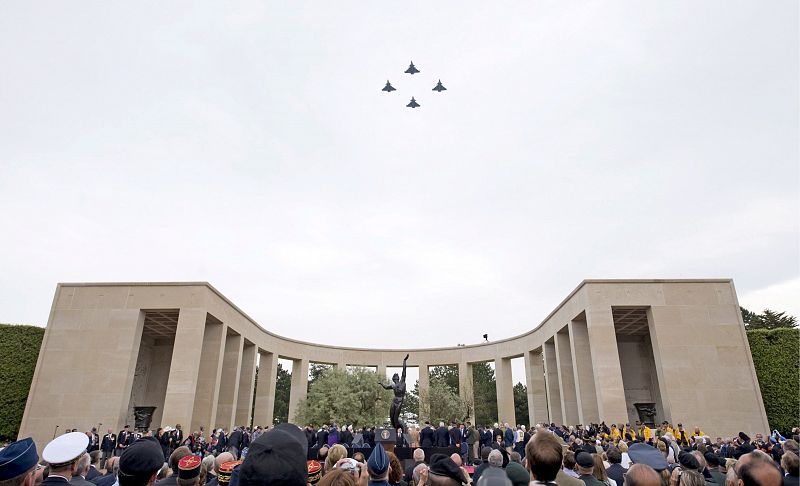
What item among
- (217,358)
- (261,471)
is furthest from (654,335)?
(261,471)

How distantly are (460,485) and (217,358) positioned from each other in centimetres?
2805

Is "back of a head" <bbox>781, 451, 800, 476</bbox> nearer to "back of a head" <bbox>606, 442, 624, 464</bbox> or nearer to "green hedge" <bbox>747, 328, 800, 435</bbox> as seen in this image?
"back of a head" <bbox>606, 442, 624, 464</bbox>

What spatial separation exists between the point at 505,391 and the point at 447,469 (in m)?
37.1

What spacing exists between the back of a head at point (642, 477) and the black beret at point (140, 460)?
11.6 ft

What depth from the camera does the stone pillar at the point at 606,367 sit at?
950 inches

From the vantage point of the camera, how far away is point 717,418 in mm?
23656

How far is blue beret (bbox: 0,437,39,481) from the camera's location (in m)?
3.10

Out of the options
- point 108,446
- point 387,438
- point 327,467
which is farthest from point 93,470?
point 108,446

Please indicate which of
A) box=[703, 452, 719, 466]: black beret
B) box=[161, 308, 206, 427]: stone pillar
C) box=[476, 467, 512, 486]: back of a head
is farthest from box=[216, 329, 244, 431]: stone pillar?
box=[476, 467, 512, 486]: back of a head

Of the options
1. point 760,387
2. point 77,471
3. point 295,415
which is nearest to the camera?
point 77,471

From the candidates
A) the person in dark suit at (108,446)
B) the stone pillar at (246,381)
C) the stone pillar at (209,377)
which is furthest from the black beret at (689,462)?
the stone pillar at (246,381)

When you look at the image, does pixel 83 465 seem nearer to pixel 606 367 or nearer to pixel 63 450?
pixel 63 450

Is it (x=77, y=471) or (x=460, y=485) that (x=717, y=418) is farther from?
(x=77, y=471)

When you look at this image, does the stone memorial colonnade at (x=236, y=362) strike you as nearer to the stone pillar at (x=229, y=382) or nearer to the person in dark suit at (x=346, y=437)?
the stone pillar at (x=229, y=382)
